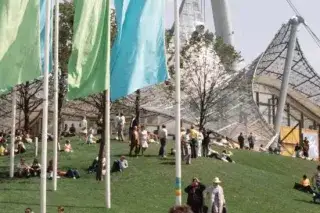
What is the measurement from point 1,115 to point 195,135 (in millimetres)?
40520

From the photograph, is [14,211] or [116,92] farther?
[14,211]

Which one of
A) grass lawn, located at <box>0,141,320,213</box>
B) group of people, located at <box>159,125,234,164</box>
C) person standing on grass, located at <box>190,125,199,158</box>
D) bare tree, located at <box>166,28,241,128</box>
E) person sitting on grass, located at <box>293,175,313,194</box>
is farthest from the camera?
bare tree, located at <box>166,28,241,128</box>

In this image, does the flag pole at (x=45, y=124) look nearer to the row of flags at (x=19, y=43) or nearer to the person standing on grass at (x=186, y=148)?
the row of flags at (x=19, y=43)

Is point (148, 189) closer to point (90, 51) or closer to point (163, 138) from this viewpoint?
point (163, 138)

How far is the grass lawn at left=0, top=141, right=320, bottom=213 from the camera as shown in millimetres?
21781

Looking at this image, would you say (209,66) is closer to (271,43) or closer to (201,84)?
(201,84)

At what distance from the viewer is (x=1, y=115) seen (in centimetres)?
6688

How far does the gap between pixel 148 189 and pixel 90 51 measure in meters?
9.02

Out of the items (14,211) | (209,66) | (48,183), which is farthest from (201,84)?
(14,211)

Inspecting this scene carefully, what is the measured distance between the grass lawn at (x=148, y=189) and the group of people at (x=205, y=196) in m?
2.65

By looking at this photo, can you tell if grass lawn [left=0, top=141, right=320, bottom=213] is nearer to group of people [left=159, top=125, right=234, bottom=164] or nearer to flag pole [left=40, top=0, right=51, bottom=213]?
group of people [left=159, top=125, right=234, bottom=164]

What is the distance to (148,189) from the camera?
25.8 metres

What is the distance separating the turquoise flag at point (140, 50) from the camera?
1786cm

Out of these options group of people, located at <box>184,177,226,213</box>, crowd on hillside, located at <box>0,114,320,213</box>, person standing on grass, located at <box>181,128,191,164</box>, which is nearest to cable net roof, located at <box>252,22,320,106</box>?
crowd on hillside, located at <box>0,114,320,213</box>
